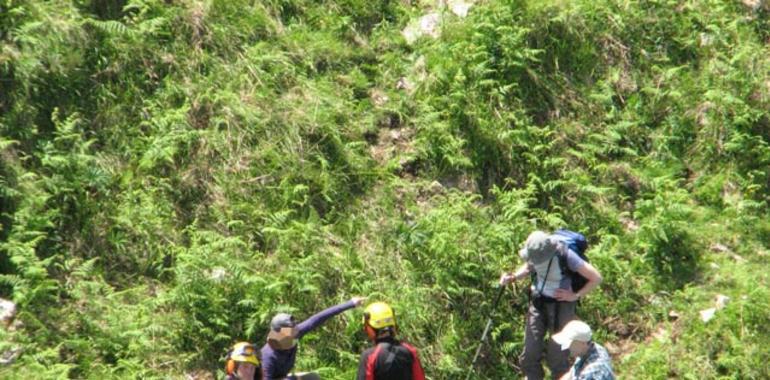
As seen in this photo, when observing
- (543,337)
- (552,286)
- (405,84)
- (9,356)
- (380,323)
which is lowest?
(9,356)

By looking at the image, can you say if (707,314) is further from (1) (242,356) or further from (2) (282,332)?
(1) (242,356)

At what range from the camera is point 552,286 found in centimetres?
1019

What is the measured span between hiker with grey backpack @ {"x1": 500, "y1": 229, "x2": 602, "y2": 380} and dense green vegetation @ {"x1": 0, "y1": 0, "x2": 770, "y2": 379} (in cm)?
77

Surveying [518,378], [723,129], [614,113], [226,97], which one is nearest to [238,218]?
[226,97]

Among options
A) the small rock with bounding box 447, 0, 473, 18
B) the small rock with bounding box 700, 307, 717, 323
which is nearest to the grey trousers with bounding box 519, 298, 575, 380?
the small rock with bounding box 700, 307, 717, 323

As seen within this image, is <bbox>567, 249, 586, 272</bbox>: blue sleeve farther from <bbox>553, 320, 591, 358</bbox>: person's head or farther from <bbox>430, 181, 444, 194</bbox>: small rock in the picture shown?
<bbox>430, 181, 444, 194</bbox>: small rock

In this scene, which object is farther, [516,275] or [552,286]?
[516,275]

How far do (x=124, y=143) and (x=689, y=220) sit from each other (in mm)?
7546

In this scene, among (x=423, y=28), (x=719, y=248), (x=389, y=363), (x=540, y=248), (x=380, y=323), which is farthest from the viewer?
(x=423, y=28)

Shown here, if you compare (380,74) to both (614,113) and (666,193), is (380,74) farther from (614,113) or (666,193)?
(666,193)

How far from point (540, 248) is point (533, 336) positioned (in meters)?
1.17

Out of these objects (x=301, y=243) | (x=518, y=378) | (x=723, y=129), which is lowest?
(x=518, y=378)

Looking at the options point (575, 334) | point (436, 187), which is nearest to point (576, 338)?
point (575, 334)

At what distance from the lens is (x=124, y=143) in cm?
1251
